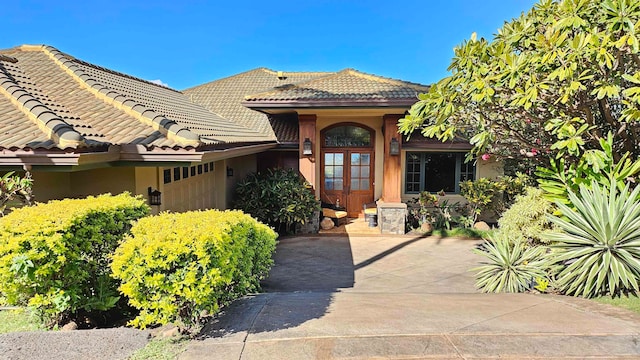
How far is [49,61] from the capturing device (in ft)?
32.5

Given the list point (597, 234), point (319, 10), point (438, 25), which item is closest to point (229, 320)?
point (597, 234)

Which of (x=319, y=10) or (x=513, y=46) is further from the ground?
(x=319, y=10)

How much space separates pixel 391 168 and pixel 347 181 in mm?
1901

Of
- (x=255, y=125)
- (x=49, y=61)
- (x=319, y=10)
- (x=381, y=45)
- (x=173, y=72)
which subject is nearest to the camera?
(x=49, y=61)

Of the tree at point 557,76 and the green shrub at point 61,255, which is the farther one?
the tree at point 557,76

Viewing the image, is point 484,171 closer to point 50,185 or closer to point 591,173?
point 591,173

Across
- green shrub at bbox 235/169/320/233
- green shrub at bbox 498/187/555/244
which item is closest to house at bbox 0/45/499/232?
green shrub at bbox 235/169/320/233

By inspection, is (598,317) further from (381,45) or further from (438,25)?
(381,45)

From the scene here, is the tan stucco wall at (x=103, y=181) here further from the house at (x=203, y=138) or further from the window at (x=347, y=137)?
the window at (x=347, y=137)

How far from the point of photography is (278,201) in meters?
11.9

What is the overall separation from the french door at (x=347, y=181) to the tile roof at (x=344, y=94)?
259cm

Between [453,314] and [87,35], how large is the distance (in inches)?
806

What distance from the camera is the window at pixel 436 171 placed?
13719 millimetres

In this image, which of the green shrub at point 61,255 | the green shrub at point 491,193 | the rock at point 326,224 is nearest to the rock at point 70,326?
the green shrub at point 61,255
